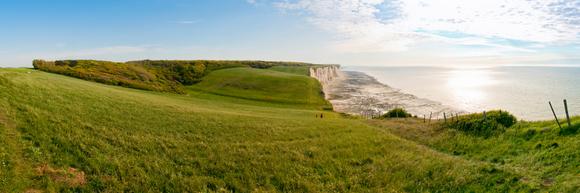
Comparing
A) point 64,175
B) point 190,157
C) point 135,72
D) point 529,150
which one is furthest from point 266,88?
point 64,175

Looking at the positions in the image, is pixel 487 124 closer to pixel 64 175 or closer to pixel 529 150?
pixel 529 150

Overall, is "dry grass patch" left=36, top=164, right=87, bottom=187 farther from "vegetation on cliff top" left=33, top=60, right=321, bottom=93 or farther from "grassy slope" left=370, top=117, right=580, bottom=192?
"vegetation on cliff top" left=33, top=60, right=321, bottom=93

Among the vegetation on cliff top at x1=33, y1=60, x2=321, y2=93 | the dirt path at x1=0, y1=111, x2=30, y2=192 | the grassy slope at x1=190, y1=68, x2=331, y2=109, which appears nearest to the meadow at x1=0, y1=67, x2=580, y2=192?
the dirt path at x1=0, y1=111, x2=30, y2=192

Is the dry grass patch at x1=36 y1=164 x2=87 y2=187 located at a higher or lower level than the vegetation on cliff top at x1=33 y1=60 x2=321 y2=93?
lower

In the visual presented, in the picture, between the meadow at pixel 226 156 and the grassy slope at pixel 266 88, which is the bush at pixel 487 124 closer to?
the meadow at pixel 226 156

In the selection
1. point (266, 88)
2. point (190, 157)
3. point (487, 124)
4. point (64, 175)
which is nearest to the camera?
point (64, 175)
